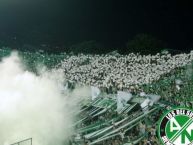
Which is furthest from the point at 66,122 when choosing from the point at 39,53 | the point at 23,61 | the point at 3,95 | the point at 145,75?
the point at 39,53

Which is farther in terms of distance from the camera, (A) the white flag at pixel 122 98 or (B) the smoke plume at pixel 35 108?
(A) the white flag at pixel 122 98

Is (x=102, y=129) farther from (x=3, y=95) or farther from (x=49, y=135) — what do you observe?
(x=3, y=95)

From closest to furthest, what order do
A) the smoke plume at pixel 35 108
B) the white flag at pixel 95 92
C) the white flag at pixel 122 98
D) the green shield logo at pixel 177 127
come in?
the green shield logo at pixel 177 127 → the smoke plume at pixel 35 108 → the white flag at pixel 122 98 → the white flag at pixel 95 92

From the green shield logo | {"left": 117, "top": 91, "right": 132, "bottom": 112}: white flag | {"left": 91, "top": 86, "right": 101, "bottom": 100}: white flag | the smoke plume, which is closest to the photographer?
the green shield logo

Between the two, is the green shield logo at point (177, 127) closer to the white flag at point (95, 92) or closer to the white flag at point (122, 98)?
the white flag at point (122, 98)

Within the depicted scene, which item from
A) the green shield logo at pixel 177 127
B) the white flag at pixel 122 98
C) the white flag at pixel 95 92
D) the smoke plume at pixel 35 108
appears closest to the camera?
the green shield logo at pixel 177 127

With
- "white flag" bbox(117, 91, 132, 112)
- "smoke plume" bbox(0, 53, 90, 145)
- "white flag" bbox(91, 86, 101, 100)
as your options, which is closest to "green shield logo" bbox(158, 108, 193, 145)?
"smoke plume" bbox(0, 53, 90, 145)

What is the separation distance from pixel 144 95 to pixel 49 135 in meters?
6.12

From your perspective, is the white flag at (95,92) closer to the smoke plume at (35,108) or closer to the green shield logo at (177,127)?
the smoke plume at (35,108)

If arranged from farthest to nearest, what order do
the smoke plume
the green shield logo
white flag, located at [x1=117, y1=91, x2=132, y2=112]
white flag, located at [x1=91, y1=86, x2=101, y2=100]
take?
white flag, located at [x1=91, y1=86, x2=101, y2=100] < white flag, located at [x1=117, y1=91, x2=132, y2=112] < the smoke plume < the green shield logo

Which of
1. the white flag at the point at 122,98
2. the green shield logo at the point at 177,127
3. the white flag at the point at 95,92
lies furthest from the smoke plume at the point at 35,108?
the green shield logo at the point at 177,127

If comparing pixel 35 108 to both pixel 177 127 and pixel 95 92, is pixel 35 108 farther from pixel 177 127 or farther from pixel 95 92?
pixel 177 127

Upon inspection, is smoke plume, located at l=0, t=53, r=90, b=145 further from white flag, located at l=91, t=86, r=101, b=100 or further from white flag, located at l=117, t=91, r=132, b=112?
white flag, located at l=117, t=91, r=132, b=112

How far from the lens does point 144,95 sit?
28953 millimetres
